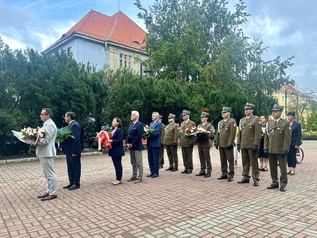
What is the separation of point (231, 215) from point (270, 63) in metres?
30.8

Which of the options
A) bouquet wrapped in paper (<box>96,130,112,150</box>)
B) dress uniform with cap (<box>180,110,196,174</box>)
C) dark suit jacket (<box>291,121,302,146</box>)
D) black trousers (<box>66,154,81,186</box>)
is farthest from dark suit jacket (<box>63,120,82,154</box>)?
dark suit jacket (<box>291,121,302,146</box>)

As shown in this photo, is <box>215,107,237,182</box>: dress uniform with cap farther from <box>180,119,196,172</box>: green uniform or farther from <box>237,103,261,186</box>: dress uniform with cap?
<box>180,119,196,172</box>: green uniform

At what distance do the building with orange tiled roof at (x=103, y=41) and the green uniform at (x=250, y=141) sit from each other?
25.4 metres

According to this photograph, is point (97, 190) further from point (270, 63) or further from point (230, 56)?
point (270, 63)

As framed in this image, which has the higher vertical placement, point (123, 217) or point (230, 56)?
point (230, 56)

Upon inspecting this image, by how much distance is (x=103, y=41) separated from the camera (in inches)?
1382

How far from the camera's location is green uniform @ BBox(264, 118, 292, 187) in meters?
6.81

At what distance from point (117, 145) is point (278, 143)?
4.04 m

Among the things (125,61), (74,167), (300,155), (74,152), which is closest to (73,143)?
(74,152)

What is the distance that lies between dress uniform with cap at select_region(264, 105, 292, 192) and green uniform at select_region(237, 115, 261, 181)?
329 mm

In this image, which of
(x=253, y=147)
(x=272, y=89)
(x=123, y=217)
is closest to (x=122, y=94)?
(x=253, y=147)

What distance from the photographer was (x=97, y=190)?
7.20 m

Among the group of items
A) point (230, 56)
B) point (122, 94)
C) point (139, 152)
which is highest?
point (230, 56)

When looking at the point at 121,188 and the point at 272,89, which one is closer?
the point at 121,188
